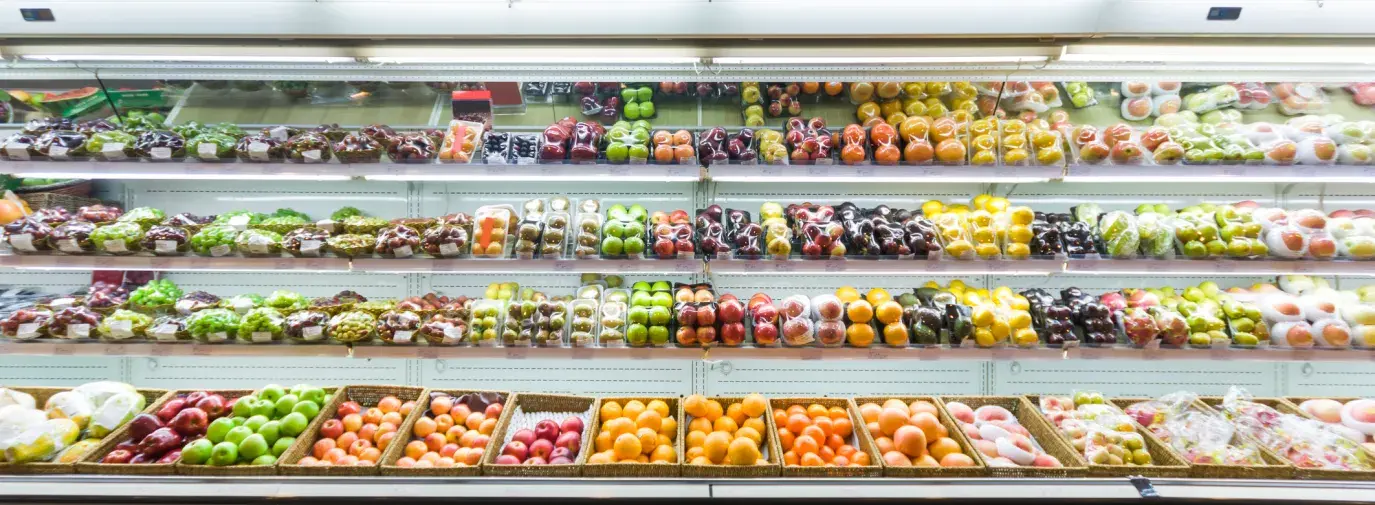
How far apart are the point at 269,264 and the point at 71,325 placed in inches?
29.3

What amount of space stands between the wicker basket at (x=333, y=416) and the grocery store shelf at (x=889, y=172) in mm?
1453

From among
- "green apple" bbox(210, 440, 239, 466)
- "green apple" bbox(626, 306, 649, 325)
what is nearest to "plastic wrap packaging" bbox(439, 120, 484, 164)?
"green apple" bbox(626, 306, 649, 325)

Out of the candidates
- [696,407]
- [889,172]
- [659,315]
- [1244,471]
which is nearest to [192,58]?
[659,315]

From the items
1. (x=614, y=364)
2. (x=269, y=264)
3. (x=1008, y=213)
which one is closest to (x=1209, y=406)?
(x=1008, y=213)

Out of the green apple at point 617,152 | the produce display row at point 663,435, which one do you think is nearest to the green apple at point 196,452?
the produce display row at point 663,435

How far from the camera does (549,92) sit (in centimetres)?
305

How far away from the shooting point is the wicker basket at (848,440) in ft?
6.25

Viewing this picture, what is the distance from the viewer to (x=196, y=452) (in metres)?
1.93

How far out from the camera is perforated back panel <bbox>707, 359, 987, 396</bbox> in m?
3.31

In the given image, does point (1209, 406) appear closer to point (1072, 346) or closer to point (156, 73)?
point (1072, 346)

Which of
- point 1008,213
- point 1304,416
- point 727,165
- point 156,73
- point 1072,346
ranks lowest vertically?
point 1304,416

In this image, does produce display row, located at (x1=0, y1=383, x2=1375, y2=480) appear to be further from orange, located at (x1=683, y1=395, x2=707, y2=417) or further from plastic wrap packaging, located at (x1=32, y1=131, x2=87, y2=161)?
plastic wrap packaging, located at (x1=32, y1=131, x2=87, y2=161)

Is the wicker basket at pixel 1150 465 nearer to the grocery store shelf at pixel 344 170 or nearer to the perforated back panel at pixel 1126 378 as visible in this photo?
the perforated back panel at pixel 1126 378

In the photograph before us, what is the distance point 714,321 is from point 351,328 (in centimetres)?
137
